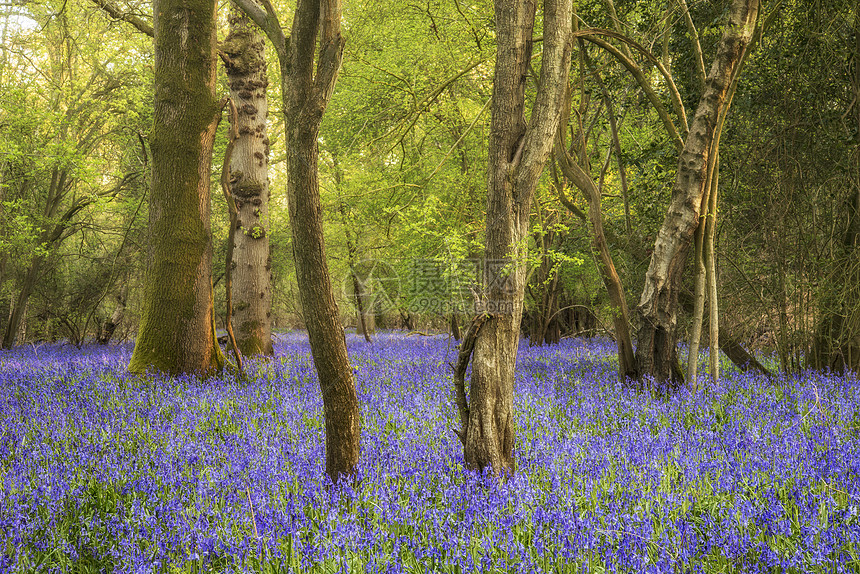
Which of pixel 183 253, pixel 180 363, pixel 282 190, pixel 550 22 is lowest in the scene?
pixel 180 363

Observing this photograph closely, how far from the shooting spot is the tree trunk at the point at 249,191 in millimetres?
9070

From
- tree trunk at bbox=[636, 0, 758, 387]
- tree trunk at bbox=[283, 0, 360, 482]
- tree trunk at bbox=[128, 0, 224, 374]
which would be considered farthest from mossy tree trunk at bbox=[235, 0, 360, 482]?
tree trunk at bbox=[636, 0, 758, 387]

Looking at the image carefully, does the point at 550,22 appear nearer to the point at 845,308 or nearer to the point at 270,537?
the point at 270,537

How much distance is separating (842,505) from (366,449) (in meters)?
2.86

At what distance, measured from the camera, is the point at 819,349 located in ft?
24.2

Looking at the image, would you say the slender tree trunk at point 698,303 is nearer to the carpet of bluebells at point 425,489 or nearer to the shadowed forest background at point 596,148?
the shadowed forest background at point 596,148

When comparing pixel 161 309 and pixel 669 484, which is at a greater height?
pixel 161 309

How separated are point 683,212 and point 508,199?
3945 millimetres

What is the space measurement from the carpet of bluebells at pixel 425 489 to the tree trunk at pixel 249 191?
360 cm

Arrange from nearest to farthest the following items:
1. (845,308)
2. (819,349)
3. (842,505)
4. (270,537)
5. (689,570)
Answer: (689,570), (270,537), (842,505), (845,308), (819,349)

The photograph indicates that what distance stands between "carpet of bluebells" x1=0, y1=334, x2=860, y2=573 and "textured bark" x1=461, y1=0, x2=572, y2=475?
1.07 ft

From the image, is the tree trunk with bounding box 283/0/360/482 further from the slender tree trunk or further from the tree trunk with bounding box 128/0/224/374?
the slender tree trunk

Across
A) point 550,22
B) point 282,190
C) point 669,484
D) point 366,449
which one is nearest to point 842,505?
point 669,484

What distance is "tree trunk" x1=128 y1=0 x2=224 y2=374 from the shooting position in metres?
6.66
